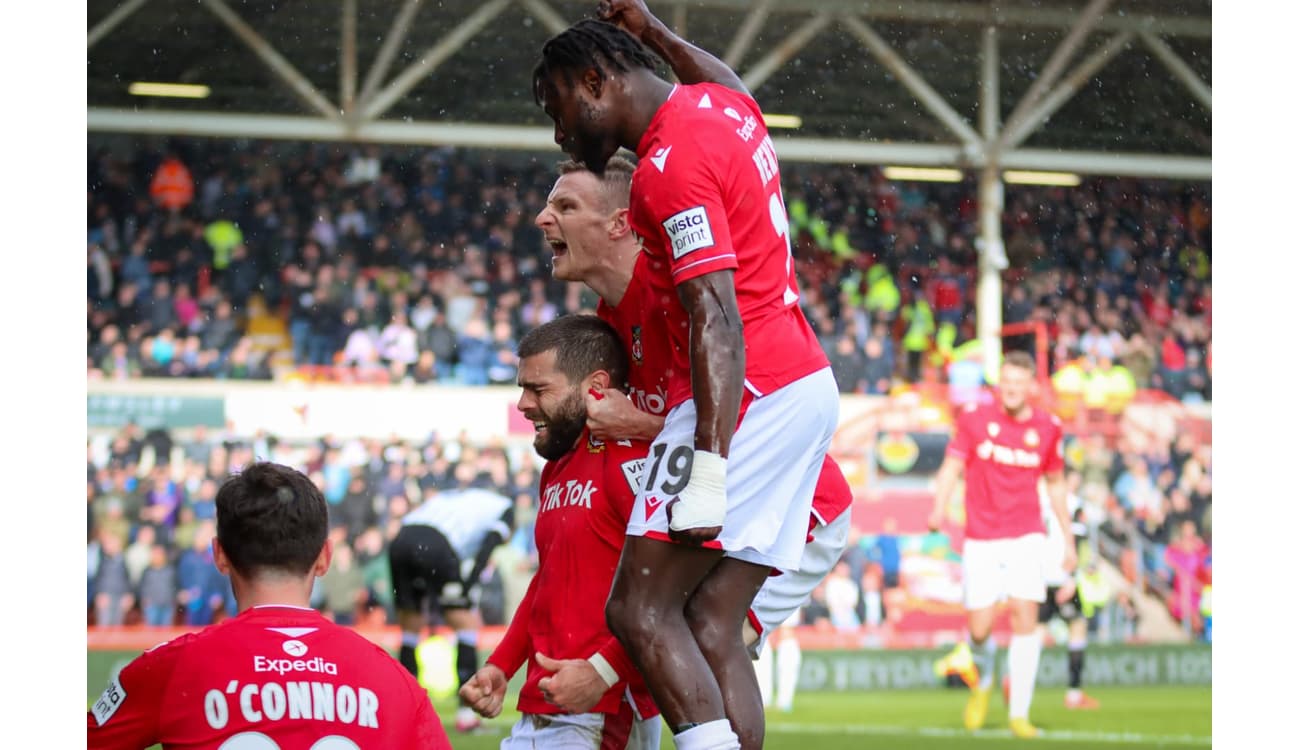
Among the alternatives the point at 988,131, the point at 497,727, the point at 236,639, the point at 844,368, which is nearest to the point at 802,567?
the point at 236,639

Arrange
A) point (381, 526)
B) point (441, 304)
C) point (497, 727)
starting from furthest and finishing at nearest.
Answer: point (441, 304) → point (381, 526) → point (497, 727)

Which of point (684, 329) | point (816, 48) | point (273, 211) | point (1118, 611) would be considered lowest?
point (1118, 611)

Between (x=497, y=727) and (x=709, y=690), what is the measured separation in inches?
225

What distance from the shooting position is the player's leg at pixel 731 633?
298 cm

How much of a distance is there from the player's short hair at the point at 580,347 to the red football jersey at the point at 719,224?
263 millimetres

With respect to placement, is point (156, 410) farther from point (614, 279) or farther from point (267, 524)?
point (267, 524)

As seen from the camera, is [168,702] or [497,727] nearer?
[168,702]

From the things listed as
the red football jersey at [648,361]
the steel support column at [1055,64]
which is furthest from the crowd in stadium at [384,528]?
the red football jersey at [648,361]

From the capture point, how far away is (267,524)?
→ 270 cm

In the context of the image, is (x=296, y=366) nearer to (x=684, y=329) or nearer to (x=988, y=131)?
(x=988, y=131)

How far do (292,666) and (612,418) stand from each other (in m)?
1.02

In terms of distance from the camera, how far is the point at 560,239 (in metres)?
3.71

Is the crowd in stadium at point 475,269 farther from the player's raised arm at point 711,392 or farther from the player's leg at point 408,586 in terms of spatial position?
the player's raised arm at point 711,392

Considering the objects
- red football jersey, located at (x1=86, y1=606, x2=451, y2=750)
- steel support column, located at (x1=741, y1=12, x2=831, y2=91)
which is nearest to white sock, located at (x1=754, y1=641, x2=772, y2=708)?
steel support column, located at (x1=741, y1=12, x2=831, y2=91)
